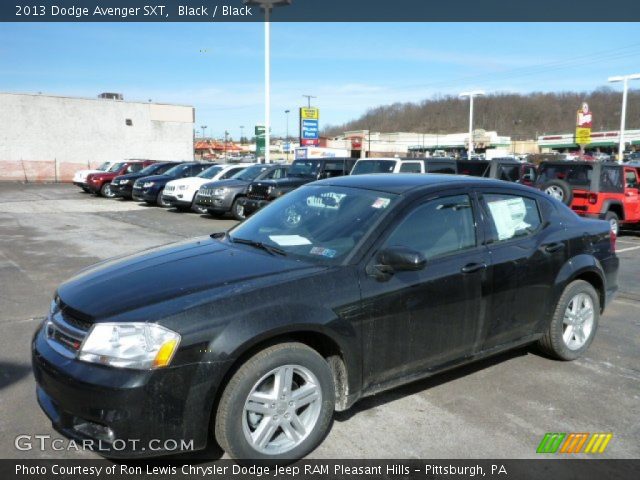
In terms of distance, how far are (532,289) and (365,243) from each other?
5.40 feet

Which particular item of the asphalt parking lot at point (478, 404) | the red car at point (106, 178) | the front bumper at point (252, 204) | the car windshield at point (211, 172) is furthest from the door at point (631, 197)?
the red car at point (106, 178)

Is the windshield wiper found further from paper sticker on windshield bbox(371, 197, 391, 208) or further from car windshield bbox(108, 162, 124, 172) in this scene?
car windshield bbox(108, 162, 124, 172)

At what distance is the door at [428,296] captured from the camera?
11.2 ft

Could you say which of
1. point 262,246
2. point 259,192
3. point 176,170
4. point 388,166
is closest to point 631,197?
point 388,166

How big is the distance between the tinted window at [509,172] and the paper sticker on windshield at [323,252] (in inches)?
508

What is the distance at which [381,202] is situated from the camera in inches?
152

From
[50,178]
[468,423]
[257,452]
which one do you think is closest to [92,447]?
[257,452]

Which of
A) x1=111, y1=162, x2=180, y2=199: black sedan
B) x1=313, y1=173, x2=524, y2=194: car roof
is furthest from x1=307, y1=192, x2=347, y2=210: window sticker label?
x1=111, y1=162, x2=180, y2=199: black sedan

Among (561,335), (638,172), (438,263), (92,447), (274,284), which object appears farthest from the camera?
(638,172)

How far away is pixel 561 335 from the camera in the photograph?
468 centimetres

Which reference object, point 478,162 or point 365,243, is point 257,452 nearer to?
point 365,243

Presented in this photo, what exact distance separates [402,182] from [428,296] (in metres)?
1.01

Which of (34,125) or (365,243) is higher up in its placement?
(34,125)

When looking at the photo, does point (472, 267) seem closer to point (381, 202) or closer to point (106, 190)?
point (381, 202)
